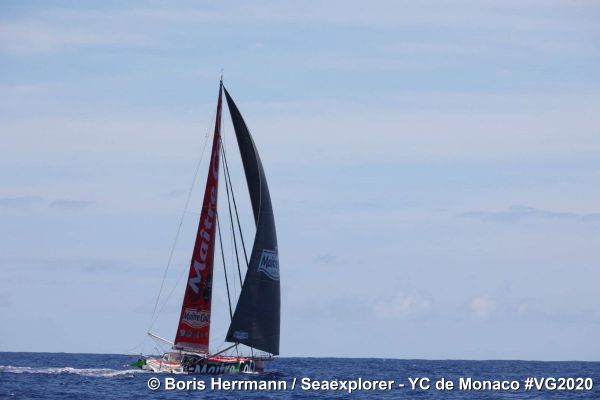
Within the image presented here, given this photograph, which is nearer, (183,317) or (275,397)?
(275,397)

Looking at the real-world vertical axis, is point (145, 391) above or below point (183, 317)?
below

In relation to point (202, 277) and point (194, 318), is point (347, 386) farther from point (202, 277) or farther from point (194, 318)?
point (202, 277)

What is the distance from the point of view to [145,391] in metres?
51.2

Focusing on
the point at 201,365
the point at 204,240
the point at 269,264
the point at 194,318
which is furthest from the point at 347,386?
the point at 204,240

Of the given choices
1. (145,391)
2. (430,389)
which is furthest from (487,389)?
(145,391)

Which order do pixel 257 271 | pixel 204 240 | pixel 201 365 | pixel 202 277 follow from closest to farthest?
1. pixel 201 365
2. pixel 257 271
3. pixel 204 240
4. pixel 202 277

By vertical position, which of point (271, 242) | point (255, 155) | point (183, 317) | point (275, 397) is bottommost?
point (275, 397)

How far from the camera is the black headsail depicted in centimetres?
5903

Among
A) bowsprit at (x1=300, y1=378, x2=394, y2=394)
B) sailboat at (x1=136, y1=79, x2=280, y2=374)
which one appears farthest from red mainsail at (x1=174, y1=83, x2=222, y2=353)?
bowsprit at (x1=300, y1=378, x2=394, y2=394)

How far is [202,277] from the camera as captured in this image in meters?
60.4

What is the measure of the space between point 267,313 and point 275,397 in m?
9.69

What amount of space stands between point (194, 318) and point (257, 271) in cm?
449

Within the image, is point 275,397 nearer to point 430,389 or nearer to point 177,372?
point 177,372

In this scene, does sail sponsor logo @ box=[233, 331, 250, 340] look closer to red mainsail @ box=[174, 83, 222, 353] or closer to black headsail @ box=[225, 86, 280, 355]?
black headsail @ box=[225, 86, 280, 355]
